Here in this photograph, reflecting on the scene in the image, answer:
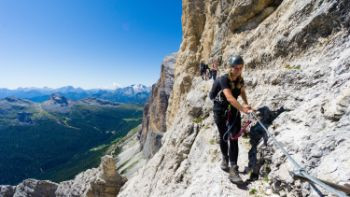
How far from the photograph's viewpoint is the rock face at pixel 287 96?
820 centimetres

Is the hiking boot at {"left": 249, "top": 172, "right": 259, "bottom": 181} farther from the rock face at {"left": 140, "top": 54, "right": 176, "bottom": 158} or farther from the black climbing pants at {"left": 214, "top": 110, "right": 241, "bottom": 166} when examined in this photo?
the rock face at {"left": 140, "top": 54, "right": 176, "bottom": 158}

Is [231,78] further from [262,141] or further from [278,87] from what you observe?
[278,87]

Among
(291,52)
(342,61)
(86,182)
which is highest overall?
(291,52)

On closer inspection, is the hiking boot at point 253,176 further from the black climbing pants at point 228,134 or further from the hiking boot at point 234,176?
the black climbing pants at point 228,134

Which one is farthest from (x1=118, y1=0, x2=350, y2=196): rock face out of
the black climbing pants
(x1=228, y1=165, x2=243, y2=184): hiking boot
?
the black climbing pants

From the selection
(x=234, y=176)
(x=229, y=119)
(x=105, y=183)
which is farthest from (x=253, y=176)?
(x=105, y=183)

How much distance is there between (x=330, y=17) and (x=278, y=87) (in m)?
3.94

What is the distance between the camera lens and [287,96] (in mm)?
11992

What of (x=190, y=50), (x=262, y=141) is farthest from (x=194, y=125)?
(x=190, y=50)

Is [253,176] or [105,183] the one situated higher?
[253,176]

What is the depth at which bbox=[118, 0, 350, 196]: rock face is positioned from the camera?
8.20 meters

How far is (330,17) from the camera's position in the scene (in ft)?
42.1

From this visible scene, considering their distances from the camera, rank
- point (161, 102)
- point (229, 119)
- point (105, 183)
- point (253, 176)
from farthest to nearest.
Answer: point (161, 102)
point (105, 183)
point (229, 119)
point (253, 176)

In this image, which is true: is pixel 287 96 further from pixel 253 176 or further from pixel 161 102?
pixel 161 102
